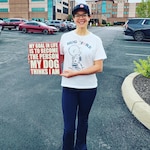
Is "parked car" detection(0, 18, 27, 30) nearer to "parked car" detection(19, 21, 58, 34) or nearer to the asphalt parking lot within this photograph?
"parked car" detection(19, 21, 58, 34)

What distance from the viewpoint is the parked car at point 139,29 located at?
18391 mm

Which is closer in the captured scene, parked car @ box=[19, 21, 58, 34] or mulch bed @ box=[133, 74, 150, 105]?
mulch bed @ box=[133, 74, 150, 105]

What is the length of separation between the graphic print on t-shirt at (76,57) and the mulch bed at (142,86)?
2317mm

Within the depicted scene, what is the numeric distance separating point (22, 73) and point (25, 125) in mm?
3693

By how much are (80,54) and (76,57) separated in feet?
0.18

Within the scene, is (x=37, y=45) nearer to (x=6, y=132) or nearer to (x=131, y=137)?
(x=6, y=132)

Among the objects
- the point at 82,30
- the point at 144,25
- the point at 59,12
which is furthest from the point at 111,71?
the point at 59,12

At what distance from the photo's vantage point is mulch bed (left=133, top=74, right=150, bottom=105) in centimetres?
450

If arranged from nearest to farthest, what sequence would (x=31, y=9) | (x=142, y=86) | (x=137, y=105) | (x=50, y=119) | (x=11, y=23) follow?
(x=50, y=119), (x=137, y=105), (x=142, y=86), (x=11, y=23), (x=31, y=9)

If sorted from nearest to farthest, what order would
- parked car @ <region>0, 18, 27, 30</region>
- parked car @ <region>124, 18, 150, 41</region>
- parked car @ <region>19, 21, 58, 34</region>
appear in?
parked car @ <region>124, 18, 150, 41</region> < parked car @ <region>19, 21, 58, 34</region> < parked car @ <region>0, 18, 27, 30</region>

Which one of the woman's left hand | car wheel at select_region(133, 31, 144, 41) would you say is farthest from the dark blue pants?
car wheel at select_region(133, 31, 144, 41)

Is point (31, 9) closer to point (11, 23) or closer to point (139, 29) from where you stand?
point (11, 23)

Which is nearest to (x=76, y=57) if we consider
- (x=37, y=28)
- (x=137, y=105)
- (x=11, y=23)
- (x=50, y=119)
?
(x=50, y=119)

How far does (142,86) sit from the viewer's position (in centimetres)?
518
